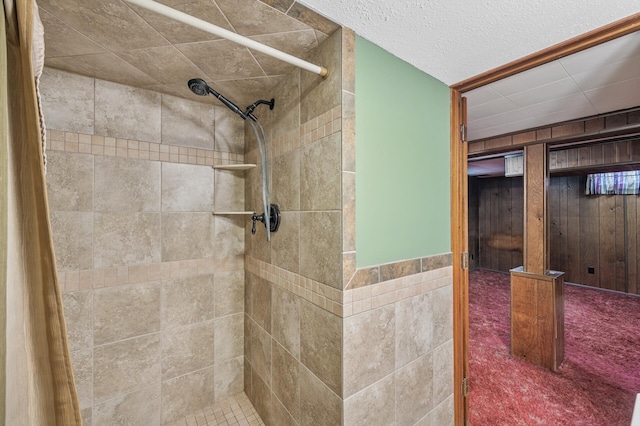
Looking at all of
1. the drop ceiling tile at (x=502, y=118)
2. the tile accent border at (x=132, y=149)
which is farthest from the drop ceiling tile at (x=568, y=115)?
the tile accent border at (x=132, y=149)

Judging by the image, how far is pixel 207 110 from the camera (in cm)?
179

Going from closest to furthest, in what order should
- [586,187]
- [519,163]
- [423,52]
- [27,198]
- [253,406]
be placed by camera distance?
[27,198] < [423,52] < [253,406] < [519,163] < [586,187]

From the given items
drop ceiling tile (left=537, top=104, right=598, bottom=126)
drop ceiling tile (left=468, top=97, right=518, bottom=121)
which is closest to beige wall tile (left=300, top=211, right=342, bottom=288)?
drop ceiling tile (left=468, top=97, right=518, bottom=121)

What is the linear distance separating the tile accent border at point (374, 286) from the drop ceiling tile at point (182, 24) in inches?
43.5

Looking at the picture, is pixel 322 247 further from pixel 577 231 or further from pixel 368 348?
pixel 577 231

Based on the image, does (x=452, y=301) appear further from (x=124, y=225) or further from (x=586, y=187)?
(x=586, y=187)

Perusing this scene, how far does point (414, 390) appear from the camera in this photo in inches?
51.3

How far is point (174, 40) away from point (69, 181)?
0.92 m

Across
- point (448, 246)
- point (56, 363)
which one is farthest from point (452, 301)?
point (56, 363)

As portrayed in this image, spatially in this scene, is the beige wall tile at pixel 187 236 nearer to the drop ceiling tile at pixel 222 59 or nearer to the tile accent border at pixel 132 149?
the tile accent border at pixel 132 149

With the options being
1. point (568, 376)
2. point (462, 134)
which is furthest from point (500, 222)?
point (462, 134)

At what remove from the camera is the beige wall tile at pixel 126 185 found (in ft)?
4.78

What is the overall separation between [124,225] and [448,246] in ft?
6.01

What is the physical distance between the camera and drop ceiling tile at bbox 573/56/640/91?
136cm
